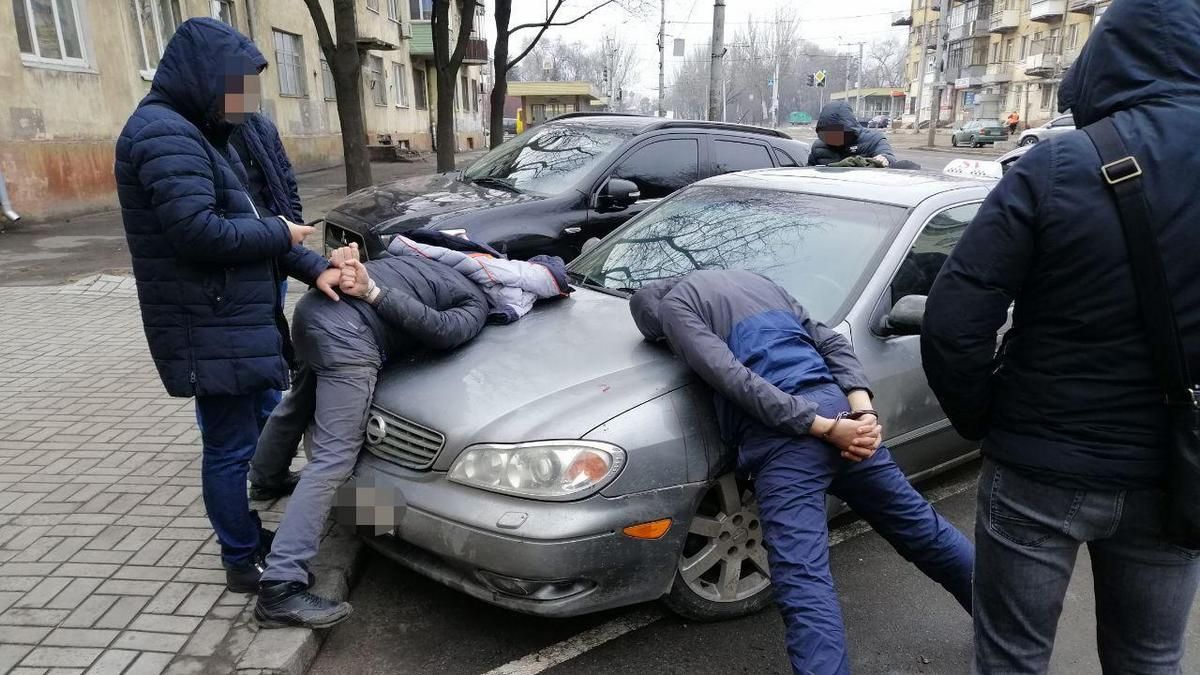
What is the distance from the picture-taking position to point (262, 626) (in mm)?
2773

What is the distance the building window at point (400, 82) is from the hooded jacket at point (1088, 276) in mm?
30779

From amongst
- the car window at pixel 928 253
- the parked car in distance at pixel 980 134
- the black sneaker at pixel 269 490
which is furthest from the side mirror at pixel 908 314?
the parked car in distance at pixel 980 134

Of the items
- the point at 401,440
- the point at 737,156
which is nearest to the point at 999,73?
the point at 737,156

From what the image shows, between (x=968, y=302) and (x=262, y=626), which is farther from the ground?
(x=968, y=302)

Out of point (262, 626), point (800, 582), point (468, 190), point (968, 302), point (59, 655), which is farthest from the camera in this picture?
point (468, 190)

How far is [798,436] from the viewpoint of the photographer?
2.54m

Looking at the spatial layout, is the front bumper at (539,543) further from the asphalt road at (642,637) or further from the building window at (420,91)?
the building window at (420,91)

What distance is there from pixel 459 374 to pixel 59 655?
5.08ft

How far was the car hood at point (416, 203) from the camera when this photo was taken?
5.76m

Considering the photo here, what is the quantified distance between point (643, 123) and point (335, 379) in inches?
184

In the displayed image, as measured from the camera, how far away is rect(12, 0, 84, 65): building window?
37.4ft

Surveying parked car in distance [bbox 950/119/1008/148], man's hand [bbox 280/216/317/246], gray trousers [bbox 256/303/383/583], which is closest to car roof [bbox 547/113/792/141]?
man's hand [bbox 280/216/317/246]

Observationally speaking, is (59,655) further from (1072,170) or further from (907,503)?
(1072,170)

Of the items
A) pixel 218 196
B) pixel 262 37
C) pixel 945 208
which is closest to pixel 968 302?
pixel 945 208
